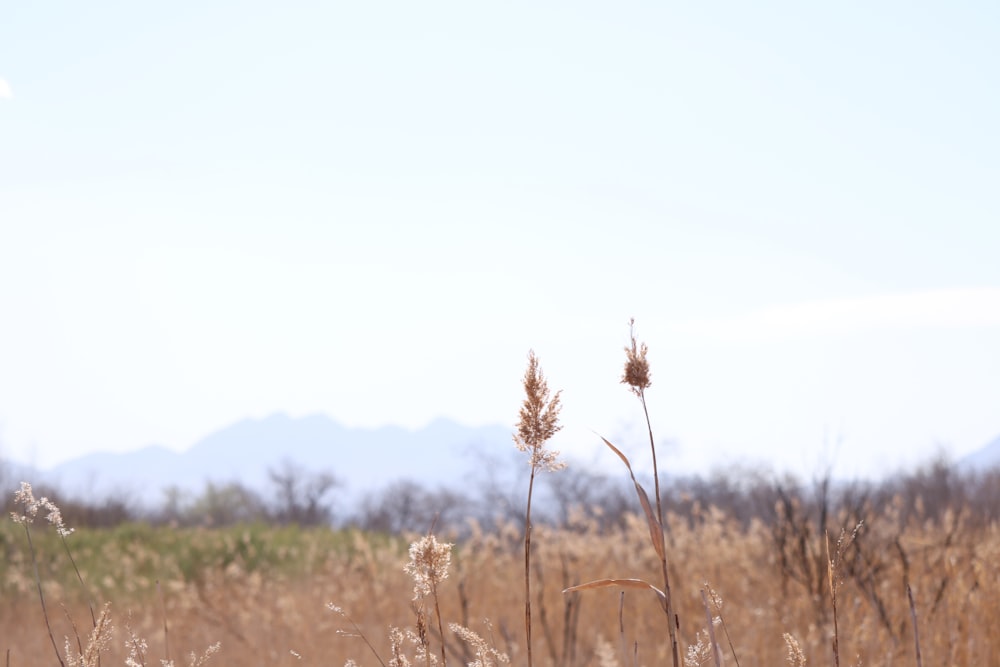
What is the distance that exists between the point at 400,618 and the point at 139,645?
6865 mm

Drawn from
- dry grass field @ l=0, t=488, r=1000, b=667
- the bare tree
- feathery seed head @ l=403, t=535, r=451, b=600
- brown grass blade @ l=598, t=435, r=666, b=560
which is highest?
brown grass blade @ l=598, t=435, r=666, b=560

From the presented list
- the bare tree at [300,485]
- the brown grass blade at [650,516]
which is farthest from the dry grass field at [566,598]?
the bare tree at [300,485]

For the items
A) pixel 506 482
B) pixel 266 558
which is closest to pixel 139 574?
pixel 266 558

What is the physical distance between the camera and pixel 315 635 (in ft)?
26.0

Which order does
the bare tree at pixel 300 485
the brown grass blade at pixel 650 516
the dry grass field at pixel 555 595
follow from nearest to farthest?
the brown grass blade at pixel 650 516 → the dry grass field at pixel 555 595 → the bare tree at pixel 300 485

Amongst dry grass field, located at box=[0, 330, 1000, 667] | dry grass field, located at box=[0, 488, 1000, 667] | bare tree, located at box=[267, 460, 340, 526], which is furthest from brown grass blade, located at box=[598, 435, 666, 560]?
bare tree, located at box=[267, 460, 340, 526]

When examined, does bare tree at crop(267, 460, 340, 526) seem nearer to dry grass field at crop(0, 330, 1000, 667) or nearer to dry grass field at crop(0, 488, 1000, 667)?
dry grass field at crop(0, 488, 1000, 667)

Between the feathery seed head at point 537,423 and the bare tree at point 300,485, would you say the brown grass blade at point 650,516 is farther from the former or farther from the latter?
the bare tree at point 300,485

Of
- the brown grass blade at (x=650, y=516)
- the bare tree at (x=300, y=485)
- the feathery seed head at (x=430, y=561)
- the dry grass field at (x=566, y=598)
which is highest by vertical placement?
the brown grass blade at (x=650, y=516)

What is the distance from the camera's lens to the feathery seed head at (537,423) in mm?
1586

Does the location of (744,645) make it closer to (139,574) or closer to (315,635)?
(315,635)

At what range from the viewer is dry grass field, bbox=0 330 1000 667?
172 centimetres

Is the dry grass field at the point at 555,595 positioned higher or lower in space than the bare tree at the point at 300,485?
higher

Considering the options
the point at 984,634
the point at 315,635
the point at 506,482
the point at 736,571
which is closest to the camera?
the point at 984,634
